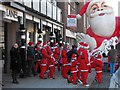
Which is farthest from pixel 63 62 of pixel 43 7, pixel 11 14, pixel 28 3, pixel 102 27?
pixel 43 7

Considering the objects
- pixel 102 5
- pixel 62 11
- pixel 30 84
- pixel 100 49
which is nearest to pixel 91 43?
pixel 100 49

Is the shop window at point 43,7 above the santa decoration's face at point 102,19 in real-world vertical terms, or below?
above

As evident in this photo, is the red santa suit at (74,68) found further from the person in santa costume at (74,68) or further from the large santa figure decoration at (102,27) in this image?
the large santa figure decoration at (102,27)

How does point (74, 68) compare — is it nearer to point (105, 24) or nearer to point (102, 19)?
point (105, 24)

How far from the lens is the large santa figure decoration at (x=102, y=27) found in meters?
22.5

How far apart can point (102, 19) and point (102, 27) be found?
545 millimetres

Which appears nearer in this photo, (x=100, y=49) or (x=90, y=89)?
(x=90, y=89)

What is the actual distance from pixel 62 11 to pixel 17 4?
2000cm

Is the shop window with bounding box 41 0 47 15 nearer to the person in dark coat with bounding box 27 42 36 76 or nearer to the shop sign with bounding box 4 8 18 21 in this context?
the shop sign with bounding box 4 8 18 21

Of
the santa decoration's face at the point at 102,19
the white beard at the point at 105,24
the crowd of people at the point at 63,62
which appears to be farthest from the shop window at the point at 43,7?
the crowd of people at the point at 63,62

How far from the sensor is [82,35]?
916 inches

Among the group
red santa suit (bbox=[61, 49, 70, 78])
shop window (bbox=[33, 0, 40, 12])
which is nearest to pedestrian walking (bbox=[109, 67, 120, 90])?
red santa suit (bbox=[61, 49, 70, 78])

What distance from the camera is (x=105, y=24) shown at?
22516 mm

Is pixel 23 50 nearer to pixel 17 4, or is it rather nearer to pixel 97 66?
pixel 17 4
